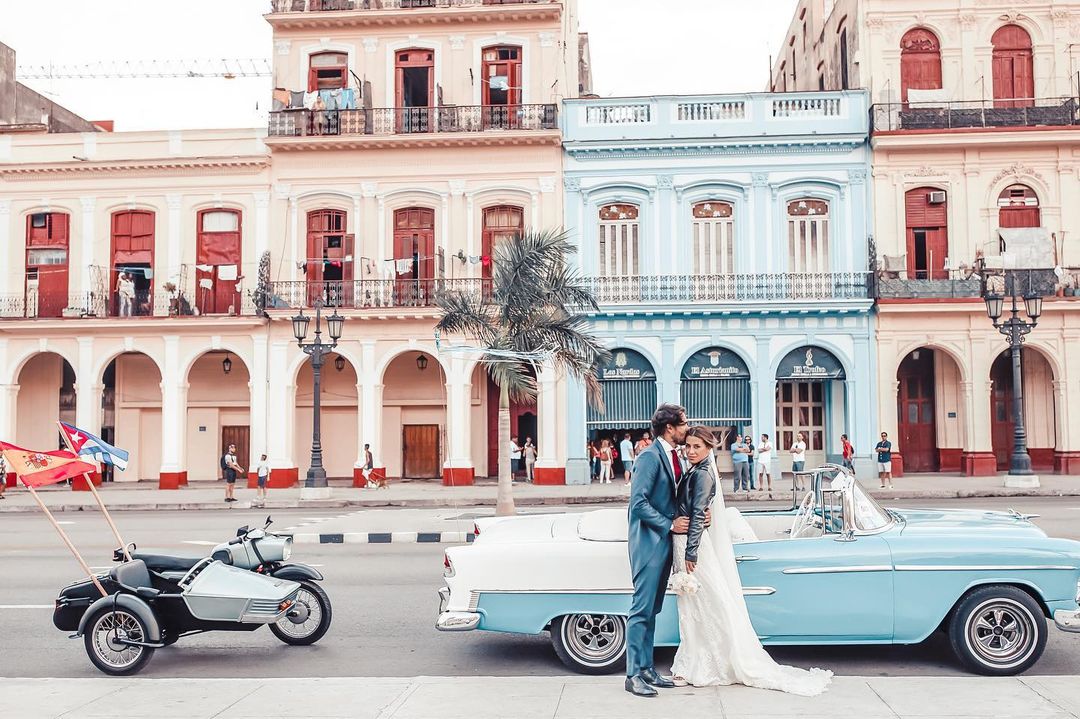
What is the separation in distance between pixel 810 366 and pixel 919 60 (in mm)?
8663

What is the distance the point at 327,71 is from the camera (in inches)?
1148

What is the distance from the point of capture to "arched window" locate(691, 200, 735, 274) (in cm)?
2773

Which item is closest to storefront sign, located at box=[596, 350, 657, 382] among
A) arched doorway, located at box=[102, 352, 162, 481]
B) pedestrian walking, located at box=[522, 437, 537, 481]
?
pedestrian walking, located at box=[522, 437, 537, 481]

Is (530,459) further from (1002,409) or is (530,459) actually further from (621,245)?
(1002,409)

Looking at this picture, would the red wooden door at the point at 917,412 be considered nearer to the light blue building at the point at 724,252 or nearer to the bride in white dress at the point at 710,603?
the light blue building at the point at 724,252

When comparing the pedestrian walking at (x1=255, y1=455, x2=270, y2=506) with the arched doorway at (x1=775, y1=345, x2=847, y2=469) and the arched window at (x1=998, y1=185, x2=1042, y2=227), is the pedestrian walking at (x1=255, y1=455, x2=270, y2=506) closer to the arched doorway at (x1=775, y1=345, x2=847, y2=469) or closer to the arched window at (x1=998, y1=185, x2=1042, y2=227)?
the arched doorway at (x1=775, y1=345, x2=847, y2=469)

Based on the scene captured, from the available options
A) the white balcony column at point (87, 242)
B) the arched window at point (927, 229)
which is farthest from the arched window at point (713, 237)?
the white balcony column at point (87, 242)

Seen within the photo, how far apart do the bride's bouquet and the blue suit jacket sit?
0.16 m

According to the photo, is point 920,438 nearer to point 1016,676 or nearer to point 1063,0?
point 1063,0

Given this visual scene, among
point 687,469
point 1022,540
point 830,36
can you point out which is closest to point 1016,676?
point 1022,540

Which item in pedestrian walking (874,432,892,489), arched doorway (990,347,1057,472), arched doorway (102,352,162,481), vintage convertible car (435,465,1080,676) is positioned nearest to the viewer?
vintage convertible car (435,465,1080,676)

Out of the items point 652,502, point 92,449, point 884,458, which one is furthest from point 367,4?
point 652,502

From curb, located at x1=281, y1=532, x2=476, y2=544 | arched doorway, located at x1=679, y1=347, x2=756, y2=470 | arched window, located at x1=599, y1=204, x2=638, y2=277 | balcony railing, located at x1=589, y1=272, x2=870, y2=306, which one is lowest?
curb, located at x1=281, y1=532, x2=476, y2=544

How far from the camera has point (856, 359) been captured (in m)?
27.1
